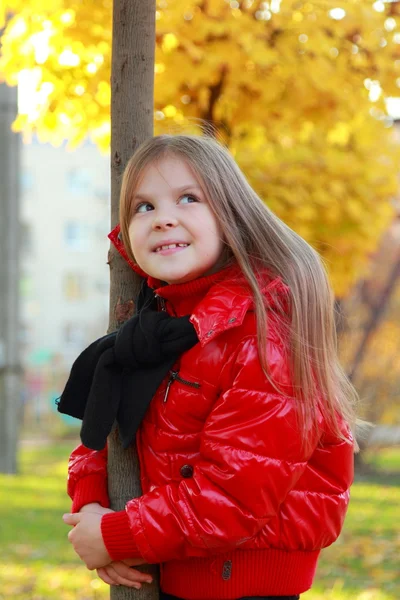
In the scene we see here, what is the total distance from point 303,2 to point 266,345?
277 centimetres

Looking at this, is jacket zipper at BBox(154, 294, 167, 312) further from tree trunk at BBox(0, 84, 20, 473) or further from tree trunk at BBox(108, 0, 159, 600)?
tree trunk at BBox(0, 84, 20, 473)

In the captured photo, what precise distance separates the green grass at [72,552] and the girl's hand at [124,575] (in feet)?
6.78

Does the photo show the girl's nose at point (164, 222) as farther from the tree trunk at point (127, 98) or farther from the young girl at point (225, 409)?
the tree trunk at point (127, 98)

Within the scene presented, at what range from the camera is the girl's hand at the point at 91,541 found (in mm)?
1924

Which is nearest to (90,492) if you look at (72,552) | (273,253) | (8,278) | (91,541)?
(91,541)

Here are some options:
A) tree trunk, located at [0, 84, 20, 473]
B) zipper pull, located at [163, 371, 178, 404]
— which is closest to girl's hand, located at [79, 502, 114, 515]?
zipper pull, located at [163, 371, 178, 404]

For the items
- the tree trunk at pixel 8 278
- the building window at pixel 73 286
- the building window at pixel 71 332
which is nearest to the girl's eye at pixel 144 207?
the tree trunk at pixel 8 278

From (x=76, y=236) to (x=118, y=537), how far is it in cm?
4102

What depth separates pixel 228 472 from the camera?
1790mm

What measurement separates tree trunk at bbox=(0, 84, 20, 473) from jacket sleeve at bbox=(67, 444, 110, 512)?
7.43m

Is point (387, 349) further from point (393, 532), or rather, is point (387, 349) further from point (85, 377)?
point (85, 377)

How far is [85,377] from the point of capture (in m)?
2.11

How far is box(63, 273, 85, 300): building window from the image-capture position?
136 ft

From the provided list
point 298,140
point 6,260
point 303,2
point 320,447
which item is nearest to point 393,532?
point 298,140
